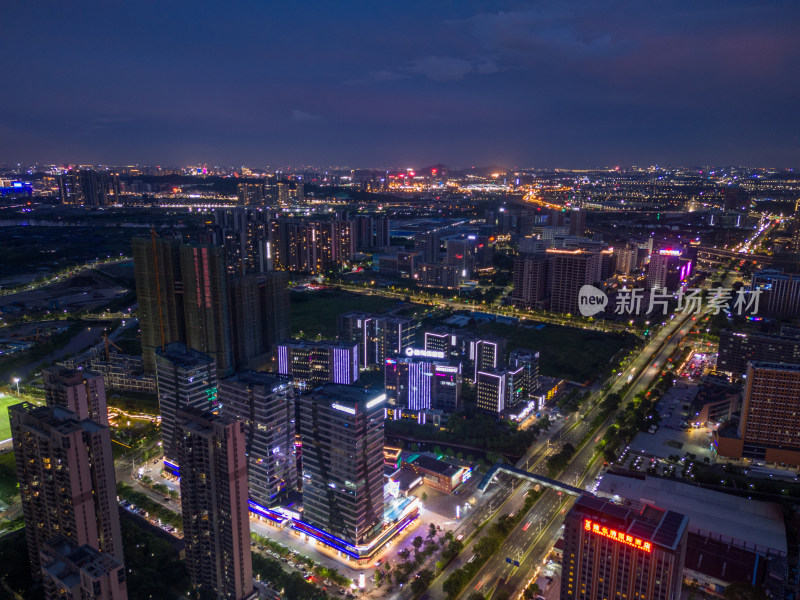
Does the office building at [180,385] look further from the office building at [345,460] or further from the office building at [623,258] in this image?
the office building at [623,258]

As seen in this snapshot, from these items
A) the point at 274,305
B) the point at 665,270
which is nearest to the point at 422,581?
the point at 274,305

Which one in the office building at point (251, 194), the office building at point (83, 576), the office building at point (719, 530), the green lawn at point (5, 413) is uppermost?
the office building at point (251, 194)

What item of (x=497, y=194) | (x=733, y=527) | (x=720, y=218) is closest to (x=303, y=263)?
(x=733, y=527)

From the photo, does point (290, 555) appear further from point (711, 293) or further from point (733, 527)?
point (711, 293)

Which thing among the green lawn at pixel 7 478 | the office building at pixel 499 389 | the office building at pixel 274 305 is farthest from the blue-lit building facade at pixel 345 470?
the office building at pixel 274 305

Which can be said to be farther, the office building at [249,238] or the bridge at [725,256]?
the bridge at [725,256]

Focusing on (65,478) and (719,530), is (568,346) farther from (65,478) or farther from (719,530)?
(65,478)
